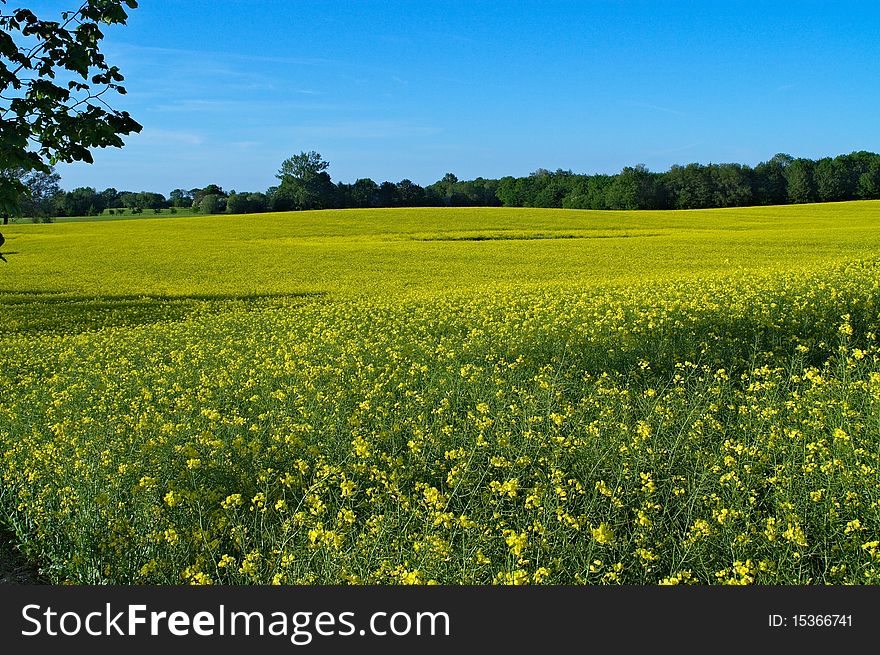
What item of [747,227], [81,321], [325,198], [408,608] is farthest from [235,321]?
[325,198]

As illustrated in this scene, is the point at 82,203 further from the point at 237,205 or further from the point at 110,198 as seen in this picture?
the point at 237,205

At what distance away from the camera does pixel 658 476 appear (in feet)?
18.0

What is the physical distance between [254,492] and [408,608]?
228 centimetres

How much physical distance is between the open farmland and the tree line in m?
63.6

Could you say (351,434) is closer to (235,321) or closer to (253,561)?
(253,561)

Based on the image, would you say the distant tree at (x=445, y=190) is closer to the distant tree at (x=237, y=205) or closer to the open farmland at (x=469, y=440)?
the distant tree at (x=237, y=205)

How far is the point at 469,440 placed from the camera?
609cm

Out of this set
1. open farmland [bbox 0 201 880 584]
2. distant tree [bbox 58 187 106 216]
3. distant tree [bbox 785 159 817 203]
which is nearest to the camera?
open farmland [bbox 0 201 880 584]

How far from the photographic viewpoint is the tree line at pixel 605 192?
73.8 m

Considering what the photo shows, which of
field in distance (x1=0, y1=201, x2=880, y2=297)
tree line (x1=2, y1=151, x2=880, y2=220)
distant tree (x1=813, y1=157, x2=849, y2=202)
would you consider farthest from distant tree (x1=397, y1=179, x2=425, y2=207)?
distant tree (x1=813, y1=157, x2=849, y2=202)

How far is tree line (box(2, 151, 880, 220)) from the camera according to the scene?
73.8m

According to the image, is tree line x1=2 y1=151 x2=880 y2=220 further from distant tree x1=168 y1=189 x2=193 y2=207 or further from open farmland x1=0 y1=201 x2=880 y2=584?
open farmland x1=0 y1=201 x2=880 y2=584

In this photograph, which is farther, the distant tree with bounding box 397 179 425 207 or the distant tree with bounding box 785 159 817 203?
the distant tree with bounding box 397 179 425 207

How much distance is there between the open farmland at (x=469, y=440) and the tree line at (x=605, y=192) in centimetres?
6360
